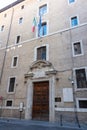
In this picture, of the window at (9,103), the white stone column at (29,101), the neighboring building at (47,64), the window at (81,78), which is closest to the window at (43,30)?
the neighboring building at (47,64)

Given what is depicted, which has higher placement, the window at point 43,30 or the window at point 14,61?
the window at point 43,30

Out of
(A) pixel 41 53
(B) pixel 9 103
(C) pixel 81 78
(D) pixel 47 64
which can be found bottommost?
(B) pixel 9 103

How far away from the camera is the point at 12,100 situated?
1261 centimetres

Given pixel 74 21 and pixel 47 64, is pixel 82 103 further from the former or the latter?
pixel 74 21

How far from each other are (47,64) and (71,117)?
4991mm

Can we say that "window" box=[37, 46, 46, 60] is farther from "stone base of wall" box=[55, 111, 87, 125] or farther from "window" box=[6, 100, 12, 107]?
"stone base of wall" box=[55, 111, 87, 125]

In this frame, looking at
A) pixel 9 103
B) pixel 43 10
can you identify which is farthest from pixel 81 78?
pixel 43 10

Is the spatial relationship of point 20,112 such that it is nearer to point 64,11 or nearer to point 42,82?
point 42,82

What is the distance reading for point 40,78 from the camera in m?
11.9

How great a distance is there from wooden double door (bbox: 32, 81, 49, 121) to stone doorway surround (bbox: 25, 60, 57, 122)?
1.19 ft

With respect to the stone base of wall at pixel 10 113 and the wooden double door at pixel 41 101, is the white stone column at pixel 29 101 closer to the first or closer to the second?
the wooden double door at pixel 41 101

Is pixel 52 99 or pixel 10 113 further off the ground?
pixel 52 99

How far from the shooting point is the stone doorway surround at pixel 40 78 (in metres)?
→ 10.6

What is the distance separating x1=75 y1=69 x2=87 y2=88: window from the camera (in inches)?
393
